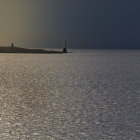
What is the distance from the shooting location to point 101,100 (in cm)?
2236

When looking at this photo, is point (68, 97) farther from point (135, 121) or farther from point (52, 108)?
point (135, 121)

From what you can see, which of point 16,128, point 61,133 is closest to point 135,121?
point 61,133

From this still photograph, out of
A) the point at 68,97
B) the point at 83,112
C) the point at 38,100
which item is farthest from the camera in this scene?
the point at 68,97

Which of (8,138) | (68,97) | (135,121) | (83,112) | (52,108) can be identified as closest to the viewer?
(8,138)

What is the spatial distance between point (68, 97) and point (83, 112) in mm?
6315

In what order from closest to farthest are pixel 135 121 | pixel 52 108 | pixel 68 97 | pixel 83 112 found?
pixel 135 121 < pixel 83 112 < pixel 52 108 < pixel 68 97

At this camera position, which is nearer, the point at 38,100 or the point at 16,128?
the point at 16,128

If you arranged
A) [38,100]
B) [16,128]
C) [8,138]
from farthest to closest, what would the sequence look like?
[38,100]
[16,128]
[8,138]

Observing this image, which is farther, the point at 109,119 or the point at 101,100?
the point at 101,100

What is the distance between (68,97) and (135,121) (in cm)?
915

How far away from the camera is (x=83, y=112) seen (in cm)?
1767

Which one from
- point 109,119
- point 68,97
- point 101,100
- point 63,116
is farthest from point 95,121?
point 68,97

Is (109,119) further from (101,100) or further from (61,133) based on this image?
(101,100)

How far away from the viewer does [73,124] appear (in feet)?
48.2
